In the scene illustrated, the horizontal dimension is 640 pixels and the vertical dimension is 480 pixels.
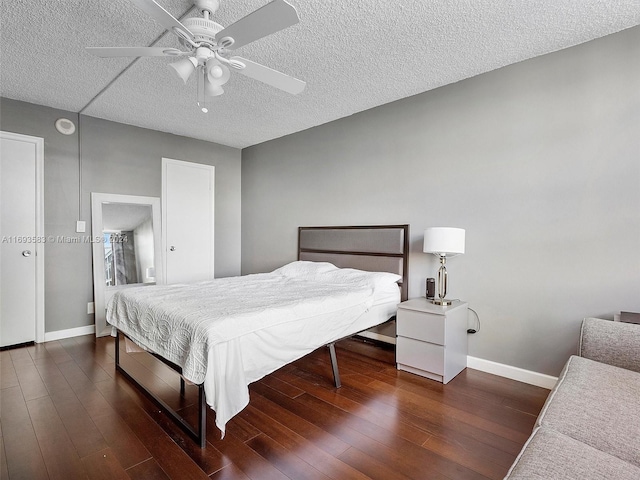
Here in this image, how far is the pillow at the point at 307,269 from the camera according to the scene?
3.62 meters

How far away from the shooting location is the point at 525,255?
2.63m

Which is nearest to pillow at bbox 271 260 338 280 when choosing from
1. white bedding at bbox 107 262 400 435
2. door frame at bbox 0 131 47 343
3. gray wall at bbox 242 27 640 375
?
white bedding at bbox 107 262 400 435

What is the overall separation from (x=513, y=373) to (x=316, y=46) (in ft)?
9.75

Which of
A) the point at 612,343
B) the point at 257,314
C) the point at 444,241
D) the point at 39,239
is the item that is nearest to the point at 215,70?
the point at 257,314

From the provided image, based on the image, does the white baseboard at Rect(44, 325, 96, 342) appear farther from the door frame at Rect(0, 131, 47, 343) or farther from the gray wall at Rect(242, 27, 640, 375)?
the gray wall at Rect(242, 27, 640, 375)

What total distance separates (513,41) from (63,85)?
385 cm

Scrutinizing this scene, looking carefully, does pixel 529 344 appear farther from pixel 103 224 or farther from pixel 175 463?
pixel 103 224

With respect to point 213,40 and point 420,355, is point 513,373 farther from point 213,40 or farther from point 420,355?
point 213,40

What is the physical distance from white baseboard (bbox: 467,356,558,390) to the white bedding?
850mm

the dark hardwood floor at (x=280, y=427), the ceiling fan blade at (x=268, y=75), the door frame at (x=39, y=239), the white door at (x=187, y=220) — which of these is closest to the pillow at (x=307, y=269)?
the dark hardwood floor at (x=280, y=427)

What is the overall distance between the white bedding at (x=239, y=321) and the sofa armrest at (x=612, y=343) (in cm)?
147

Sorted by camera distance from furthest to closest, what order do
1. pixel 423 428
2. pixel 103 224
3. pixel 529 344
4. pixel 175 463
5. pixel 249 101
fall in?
1. pixel 103 224
2. pixel 249 101
3. pixel 529 344
4. pixel 423 428
5. pixel 175 463

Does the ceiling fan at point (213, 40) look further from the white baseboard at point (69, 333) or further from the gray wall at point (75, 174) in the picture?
the white baseboard at point (69, 333)

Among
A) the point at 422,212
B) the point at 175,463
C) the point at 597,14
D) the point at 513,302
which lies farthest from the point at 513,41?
the point at 175,463
